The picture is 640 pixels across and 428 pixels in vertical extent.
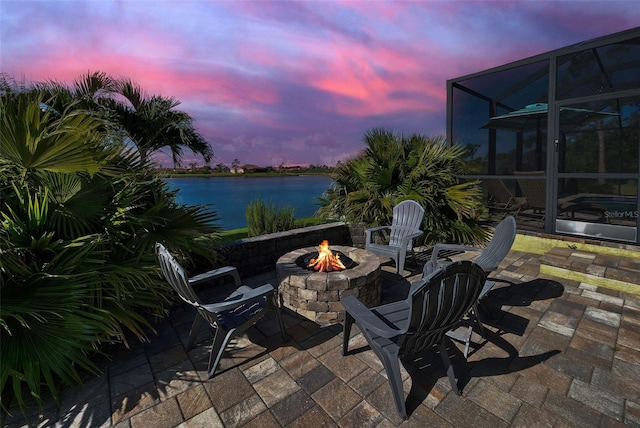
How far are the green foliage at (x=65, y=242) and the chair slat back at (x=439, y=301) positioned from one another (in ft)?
6.94

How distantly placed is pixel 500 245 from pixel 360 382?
1992 mm

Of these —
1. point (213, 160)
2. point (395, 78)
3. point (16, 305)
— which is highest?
point (395, 78)

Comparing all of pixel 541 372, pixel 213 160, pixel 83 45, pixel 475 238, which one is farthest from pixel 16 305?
pixel 213 160

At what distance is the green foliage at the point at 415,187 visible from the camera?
17.2 ft

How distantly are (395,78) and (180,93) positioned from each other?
568cm

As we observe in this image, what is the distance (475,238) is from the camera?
540 cm

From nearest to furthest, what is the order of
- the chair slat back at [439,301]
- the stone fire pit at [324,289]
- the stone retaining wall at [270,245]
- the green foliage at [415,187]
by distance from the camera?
the chair slat back at [439,301]
the stone fire pit at [324,289]
the stone retaining wall at [270,245]
the green foliage at [415,187]

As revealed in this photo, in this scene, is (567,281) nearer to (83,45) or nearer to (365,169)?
(365,169)

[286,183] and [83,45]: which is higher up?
[83,45]

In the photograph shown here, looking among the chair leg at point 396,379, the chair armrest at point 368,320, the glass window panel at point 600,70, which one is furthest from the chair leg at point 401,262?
the glass window panel at point 600,70

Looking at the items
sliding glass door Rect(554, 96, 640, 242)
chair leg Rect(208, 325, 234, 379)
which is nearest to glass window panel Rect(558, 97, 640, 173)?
sliding glass door Rect(554, 96, 640, 242)

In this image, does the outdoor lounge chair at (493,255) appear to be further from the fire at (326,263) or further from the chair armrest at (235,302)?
the chair armrest at (235,302)

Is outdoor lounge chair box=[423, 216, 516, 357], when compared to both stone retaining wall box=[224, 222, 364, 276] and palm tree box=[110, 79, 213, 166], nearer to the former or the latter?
stone retaining wall box=[224, 222, 364, 276]

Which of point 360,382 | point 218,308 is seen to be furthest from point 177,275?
point 360,382
